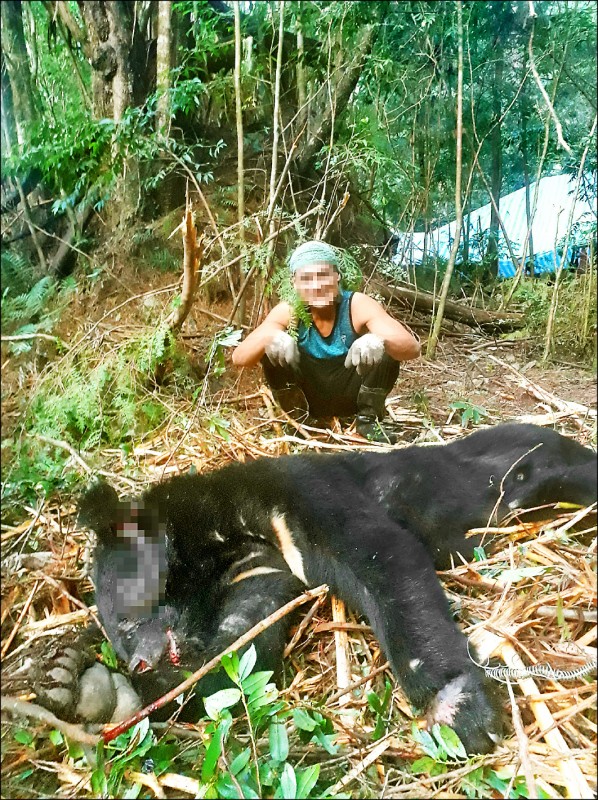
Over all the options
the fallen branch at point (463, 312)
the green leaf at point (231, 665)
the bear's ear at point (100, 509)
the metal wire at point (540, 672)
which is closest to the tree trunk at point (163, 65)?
the fallen branch at point (463, 312)

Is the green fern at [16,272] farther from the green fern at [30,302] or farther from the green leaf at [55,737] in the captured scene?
the green leaf at [55,737]

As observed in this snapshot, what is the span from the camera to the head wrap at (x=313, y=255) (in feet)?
7.23

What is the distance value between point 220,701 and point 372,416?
1066 millimetres

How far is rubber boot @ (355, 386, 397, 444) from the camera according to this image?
7.44ft

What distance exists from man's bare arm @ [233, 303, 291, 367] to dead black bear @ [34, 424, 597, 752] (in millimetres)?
431

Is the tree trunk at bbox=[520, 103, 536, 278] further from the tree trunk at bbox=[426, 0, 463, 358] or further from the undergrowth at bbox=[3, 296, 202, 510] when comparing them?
the undergrowth at bbox=[3, 296, 202, 510]

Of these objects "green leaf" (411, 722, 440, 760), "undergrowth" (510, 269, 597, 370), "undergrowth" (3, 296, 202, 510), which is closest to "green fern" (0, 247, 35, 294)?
"undergrowth" (3, 296, 202, 510)

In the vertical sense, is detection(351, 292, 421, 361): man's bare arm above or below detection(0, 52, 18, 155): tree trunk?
below

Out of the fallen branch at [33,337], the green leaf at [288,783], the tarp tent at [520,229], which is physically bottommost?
the green leaf at [288,783]

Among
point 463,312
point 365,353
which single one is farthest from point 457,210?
point 365,353

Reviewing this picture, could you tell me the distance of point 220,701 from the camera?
6.90 feet

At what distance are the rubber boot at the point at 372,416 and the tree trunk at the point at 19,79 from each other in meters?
1.43

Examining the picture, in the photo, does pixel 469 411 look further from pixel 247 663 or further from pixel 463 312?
pixel 247 663

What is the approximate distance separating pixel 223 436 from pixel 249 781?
3.68 feet
